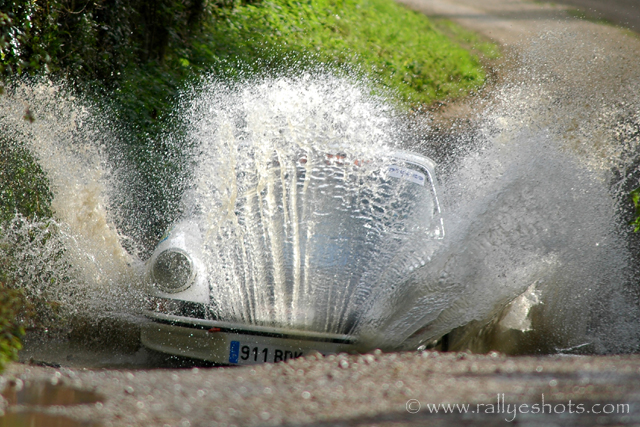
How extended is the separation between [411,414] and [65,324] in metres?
3.54

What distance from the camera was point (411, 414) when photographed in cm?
266

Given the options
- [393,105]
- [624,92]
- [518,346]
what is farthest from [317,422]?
[393,105]

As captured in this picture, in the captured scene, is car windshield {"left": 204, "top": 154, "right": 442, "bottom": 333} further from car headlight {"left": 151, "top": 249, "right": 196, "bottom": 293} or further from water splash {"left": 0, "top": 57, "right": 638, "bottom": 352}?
car headlight {"left": 151, "top": 249, "right": 196, "bottom": 293}

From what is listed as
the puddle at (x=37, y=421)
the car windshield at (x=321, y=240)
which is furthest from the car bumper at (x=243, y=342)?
the puddle at (x=37, y=421)

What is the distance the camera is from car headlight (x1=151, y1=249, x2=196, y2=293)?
422 cm

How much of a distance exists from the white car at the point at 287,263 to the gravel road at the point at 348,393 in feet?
1.72

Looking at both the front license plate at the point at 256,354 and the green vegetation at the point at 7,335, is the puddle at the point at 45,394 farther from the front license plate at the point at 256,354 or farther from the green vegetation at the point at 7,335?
the front license plate at the point at 256,354

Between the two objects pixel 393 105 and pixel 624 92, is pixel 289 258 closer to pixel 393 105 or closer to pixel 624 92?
pixel 624 92

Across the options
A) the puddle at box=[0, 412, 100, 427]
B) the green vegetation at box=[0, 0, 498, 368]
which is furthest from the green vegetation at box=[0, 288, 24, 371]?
the puddle at box=[0, 412, 100, 427]

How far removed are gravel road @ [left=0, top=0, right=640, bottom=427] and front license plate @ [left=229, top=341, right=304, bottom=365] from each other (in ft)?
1.24

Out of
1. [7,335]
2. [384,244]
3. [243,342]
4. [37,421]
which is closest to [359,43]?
[384,244]

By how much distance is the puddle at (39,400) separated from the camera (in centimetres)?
266

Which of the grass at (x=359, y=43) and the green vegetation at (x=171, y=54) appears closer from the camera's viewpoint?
the green vegetation at (x=171, y=54)

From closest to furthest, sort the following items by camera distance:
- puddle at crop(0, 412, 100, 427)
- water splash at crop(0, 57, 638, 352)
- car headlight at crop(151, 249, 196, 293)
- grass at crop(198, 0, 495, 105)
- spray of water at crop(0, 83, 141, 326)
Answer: puddle at crop(0, 412, 100, 427) < car headlight at crop(151, 249, 196, 293) < water splash at crop(0, 57, 638, 352) < spray of water at crop(0, 83, 141, 326) < grass at crop(198, 0, 495, 105)
